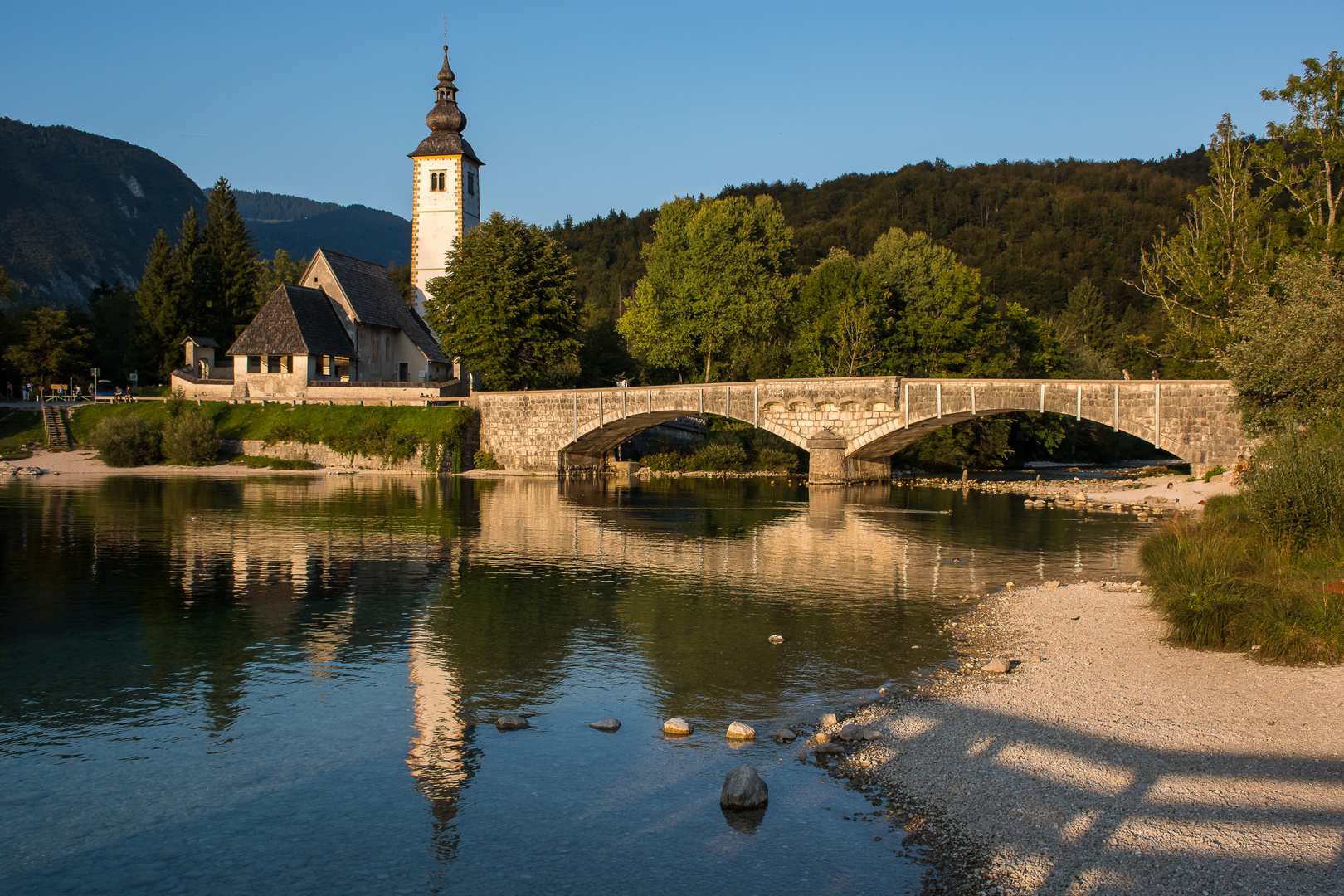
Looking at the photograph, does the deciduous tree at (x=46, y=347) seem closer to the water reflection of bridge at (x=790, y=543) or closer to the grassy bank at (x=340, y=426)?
the grassy bank at (x=340, y=426)

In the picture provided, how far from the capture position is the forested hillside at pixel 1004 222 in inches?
4353

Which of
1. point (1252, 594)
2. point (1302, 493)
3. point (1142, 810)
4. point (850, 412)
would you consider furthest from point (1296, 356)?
point (850, 412)

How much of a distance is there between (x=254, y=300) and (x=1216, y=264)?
6374 centimetres

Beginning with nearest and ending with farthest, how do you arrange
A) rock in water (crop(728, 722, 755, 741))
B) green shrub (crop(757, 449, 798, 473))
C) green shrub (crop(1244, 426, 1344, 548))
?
rock in water (crop(728, 722, 755, 741)), green shrub (crop(1244, 426, 1344, 548)), green shrub (crop(757, 449, 798, 473))

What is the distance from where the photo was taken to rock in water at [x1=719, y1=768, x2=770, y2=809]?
9.37 m

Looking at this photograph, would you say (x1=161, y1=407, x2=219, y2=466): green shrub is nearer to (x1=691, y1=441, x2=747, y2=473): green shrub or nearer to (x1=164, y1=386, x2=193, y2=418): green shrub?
(x1=164, y1=386, x2=193, y2=418): green shrub

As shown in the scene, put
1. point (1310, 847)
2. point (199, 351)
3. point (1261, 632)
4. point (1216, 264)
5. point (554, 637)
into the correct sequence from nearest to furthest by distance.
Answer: point (1310, 847), point (1261, 632), point (554, 637), point (1216, 264), point (199, 351)

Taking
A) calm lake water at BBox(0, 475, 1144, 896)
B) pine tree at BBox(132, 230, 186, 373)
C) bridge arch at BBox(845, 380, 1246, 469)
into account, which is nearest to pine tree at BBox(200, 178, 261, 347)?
pine tree at BBox(132, 230, 186, 373)

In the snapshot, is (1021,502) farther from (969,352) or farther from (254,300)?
(254,300)

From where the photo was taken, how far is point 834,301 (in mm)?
60938

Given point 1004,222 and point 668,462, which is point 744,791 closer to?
point 668,462

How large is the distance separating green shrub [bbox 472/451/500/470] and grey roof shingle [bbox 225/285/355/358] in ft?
40.9

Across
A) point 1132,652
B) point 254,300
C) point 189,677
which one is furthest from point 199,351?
point 1132,652

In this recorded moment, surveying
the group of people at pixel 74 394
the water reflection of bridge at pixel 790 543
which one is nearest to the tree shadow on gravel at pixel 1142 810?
the water reflection of bridge at pixel 790 543
